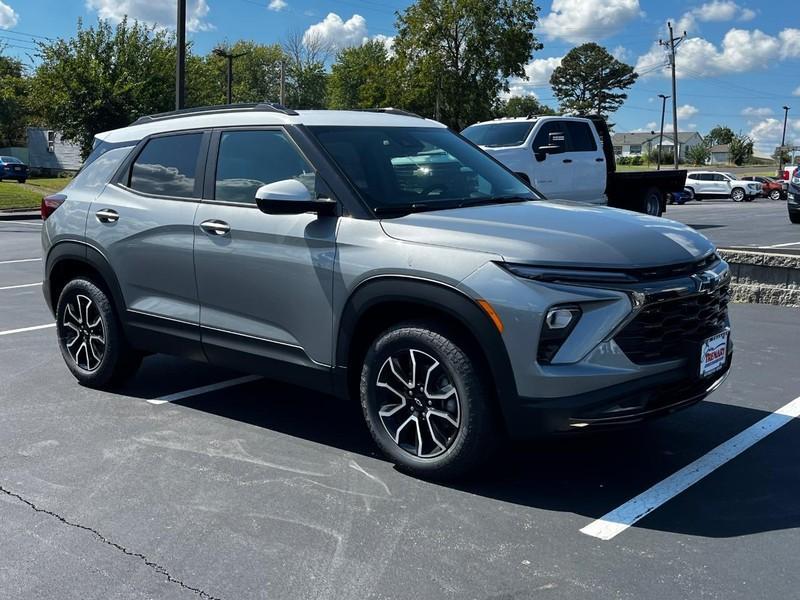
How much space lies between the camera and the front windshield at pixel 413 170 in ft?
14.7

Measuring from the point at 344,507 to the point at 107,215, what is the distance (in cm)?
278

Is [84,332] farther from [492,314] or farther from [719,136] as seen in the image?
[719,136]

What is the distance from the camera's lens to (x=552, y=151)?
44.1ft

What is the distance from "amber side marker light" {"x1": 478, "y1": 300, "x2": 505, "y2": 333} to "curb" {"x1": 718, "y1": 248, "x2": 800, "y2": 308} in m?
6.02

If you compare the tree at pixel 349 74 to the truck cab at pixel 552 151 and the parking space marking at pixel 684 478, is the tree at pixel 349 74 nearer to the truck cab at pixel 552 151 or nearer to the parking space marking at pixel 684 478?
the truck cab at pixel 552 151

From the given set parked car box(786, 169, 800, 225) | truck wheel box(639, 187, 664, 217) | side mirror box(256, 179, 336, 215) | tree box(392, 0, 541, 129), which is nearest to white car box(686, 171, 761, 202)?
tree box(392, 0, 541, 129)

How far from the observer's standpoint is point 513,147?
13.2 meters

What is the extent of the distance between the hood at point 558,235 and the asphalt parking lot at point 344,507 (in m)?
1.14

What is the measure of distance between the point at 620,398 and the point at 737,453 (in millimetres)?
1311

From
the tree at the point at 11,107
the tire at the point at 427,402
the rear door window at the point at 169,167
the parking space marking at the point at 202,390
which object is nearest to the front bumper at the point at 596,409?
the tire at the point at 427,402

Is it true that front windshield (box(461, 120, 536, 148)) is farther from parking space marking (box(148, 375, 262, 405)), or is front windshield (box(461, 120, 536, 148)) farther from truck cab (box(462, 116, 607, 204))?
parking space marking (box(148, 375, 262, 405))

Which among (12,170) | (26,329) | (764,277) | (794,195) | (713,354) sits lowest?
(26,329)

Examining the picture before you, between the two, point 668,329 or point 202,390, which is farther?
point 202,390

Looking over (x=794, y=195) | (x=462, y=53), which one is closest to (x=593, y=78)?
(x=462, y=53)
